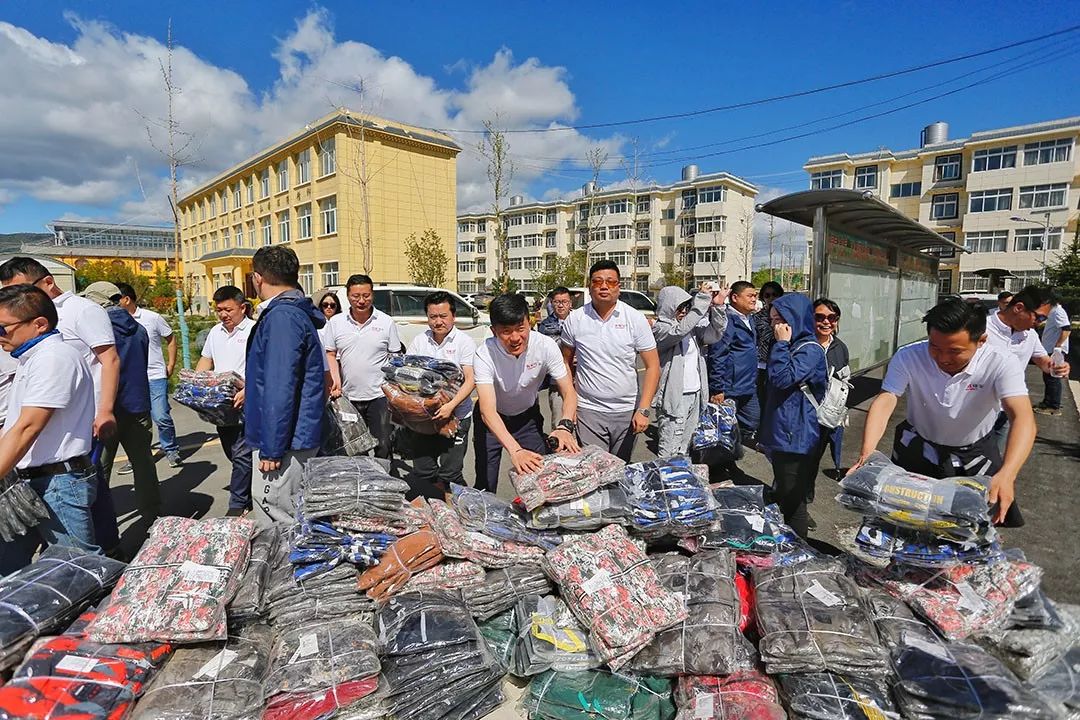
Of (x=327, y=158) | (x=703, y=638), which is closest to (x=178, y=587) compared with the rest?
(x=703, y=638)

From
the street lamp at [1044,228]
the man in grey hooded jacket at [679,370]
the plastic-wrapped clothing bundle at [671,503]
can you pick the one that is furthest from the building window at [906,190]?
the plastic-wrapped clothing bundle at [671,503]

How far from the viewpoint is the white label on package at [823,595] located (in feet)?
7.82

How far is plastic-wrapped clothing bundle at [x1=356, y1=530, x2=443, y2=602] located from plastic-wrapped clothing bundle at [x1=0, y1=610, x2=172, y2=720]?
84 cm

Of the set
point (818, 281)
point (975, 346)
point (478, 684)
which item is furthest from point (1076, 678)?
point (818, 281)

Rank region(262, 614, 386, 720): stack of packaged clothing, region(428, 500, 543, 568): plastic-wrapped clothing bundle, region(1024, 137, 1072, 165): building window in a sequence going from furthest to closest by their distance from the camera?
region(1024, 137, 1072, 165): building window < region(428, 500, 543, 568): plastic-wrapped clothing bundle < region(262, 614, 386, 720): stack of packaged clothing

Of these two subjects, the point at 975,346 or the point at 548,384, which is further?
the point at 548,384

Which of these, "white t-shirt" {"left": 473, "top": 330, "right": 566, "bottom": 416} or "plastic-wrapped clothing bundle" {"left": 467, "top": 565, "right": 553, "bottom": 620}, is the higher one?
"white t-shirt" {"left": 473, "top": 330, "right": 566, "bottom": 416}

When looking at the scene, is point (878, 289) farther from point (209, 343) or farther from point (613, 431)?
point (209, 343)

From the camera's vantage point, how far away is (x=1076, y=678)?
83.9 inches

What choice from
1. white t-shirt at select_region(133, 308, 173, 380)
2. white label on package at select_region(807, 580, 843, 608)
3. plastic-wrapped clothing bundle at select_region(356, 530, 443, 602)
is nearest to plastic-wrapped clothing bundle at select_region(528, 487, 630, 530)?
plastic-wrapped clothing bundle at select_region(356, 530, 443, 602)

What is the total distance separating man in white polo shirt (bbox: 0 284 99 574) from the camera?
262 centimetres

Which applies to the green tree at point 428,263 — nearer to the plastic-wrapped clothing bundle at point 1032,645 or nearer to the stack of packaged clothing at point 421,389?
the stack of packaged clothing at point 421,389

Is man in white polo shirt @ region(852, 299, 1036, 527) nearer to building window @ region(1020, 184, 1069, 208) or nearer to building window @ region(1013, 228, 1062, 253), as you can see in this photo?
building window @ region(1013, 228, 1062, 253)

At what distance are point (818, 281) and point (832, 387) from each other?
3833 mm
